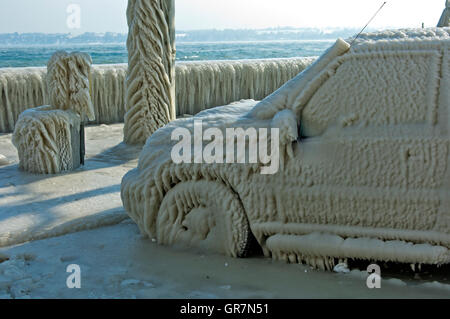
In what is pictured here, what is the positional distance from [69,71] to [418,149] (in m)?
4.15

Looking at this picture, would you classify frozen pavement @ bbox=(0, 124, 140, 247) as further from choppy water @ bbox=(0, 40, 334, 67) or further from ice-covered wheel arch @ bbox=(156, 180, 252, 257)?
choppy water @ bbox=(0, 40, 334, 67)

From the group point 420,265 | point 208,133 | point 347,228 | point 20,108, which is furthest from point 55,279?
point 20,108

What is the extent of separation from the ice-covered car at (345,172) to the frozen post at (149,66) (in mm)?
3683

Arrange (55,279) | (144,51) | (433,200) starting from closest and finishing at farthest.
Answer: (433,200)
(55,279)
(144,51)

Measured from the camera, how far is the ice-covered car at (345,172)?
307 centimetres

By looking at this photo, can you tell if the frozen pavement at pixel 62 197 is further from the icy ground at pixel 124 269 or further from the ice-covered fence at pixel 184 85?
the ice-covered fence at pixel 184 85

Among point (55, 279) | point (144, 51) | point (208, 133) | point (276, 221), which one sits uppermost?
point (144, 51)

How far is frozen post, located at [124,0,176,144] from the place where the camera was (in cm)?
705

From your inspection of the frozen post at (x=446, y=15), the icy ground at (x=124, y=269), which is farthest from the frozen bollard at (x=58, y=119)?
the frozen post at (x=446, y=15)

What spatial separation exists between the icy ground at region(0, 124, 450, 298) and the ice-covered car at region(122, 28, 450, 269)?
0.15 m

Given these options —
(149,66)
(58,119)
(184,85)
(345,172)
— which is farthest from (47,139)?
(184,85)

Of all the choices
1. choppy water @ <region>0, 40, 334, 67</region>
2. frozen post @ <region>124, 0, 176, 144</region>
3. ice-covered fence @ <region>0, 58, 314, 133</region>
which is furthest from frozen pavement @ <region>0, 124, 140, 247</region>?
choppy water @ <region>0, 40, 334, 67</region>

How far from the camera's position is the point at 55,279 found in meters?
3.28

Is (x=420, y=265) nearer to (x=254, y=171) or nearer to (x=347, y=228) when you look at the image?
(x=347, y=228)
